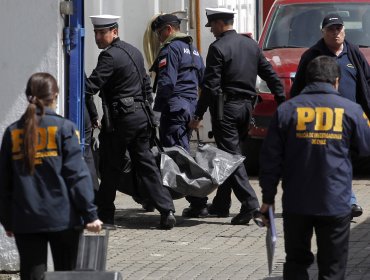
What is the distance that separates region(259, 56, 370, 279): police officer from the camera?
262 inches

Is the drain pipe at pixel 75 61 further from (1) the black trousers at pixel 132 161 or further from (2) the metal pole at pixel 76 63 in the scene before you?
(1) the black trousers at pixel 132 161

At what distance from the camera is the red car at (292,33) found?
13.4 m

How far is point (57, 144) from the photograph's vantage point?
6316 millimetres

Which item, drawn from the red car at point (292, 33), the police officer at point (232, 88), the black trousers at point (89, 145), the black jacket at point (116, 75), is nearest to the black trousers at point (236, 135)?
the police officer at point (232, 88)

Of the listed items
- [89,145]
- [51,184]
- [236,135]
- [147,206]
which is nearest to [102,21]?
[89,145]

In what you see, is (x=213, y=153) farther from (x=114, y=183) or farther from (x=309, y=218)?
(x=309, y=218)

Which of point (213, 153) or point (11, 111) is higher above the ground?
point (11, 111)

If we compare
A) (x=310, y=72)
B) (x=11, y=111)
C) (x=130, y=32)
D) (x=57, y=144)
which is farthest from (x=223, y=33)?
(x=130, y=32)

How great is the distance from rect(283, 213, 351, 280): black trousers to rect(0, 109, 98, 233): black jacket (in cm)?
119

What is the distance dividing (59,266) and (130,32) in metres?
9.64

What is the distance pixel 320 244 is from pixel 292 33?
749 cm

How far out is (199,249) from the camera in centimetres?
943

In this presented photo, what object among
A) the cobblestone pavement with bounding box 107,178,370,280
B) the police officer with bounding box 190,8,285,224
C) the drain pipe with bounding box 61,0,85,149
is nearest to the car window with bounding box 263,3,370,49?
the cobblestone pavement with bounding box 107,178,370,280

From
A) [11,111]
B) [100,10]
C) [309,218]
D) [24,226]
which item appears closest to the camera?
[24,226]
